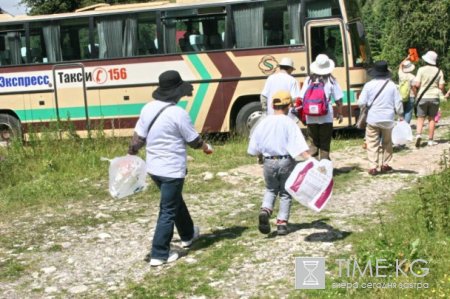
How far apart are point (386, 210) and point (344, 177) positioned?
202 centimetres

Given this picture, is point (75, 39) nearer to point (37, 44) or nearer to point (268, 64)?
point (37, 44)

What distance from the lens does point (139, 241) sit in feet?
21.1

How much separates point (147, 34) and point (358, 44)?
4836mm

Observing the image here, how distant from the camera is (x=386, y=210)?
684 cm

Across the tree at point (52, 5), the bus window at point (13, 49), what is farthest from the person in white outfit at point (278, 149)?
the tree at point (52, 5)

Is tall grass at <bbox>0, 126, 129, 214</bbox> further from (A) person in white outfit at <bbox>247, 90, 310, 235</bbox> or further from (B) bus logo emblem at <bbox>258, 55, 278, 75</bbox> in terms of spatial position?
(A) person in white outfit at <bbox>247, 90, 310, 235</bbox>

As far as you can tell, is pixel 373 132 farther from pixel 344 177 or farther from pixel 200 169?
pixel 200 169

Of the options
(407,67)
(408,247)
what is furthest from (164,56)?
(408,247)

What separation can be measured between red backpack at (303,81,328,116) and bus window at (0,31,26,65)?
8.58m

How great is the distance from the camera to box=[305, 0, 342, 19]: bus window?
490 inches

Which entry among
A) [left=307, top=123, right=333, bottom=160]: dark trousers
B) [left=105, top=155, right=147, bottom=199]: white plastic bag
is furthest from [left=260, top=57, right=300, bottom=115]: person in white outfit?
[left=105, top=155, right=147, bottom=199]: white plastic bag

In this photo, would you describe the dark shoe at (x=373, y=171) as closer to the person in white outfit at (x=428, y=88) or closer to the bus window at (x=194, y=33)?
the person in white outfit at (x=428, y=88)

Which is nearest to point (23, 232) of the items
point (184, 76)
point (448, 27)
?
point (184, 76)

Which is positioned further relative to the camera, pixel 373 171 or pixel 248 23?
pixel 248 23
